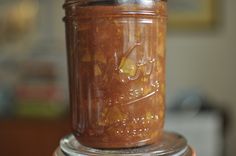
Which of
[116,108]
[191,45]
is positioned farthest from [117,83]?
[191,45]

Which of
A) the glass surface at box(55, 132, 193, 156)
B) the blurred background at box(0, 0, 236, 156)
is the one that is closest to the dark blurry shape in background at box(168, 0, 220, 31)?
the blurred background at box(0, 0, 236, 156)

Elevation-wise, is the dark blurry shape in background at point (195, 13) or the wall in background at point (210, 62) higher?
the dark blurry shape in background at point (195, 13)

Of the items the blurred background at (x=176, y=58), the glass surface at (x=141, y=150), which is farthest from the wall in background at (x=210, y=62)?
the glass surface at (x=141, y=150)

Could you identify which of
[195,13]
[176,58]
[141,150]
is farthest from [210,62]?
[141,150]

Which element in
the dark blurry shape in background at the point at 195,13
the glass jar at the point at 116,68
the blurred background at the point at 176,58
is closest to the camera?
the glass jar at the point at 116,68

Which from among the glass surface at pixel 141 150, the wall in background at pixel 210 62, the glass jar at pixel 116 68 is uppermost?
the glass jar at pixel 116 68

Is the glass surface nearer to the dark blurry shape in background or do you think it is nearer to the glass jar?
the glass jar

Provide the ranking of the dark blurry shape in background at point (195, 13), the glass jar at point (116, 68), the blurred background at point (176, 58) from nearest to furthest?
the glass jar at point (116, 68), the blurred background at point (176, 58), the dark blurry shape in background at point (195, 13)

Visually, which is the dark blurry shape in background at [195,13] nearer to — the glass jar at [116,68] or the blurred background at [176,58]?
the blurred background at [176,58]

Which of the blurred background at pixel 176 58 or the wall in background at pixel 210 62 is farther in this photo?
the wall in background at pixel 210 62
